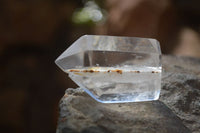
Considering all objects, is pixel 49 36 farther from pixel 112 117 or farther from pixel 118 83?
pixel 112 117

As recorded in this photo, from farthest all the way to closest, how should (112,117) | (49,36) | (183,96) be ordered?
(49,36) < (183,96) < (112,117)

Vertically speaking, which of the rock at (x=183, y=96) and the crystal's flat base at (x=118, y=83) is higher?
the crystal's flat base at (x=118, y=83)

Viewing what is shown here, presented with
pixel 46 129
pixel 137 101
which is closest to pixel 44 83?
pixel 46 129

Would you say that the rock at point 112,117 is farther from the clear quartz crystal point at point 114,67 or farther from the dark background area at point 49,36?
the dark background area at point 49,36

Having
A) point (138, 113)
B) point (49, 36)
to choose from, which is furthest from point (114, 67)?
point (49, 36)

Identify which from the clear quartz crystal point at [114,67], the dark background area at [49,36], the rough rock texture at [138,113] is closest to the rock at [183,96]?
the rough rock texture at [138,113]

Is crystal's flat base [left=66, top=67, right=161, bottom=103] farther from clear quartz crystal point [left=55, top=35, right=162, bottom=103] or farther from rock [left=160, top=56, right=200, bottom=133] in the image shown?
rock [left=160, top=56, right=200, bottom=133]

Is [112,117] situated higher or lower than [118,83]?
lower
